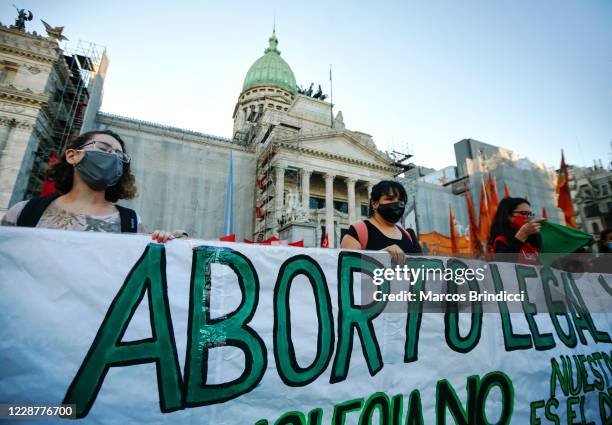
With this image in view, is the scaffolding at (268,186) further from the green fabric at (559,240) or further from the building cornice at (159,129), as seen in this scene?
the green fabric at (559,240)

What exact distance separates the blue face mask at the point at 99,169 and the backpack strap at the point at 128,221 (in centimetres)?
25

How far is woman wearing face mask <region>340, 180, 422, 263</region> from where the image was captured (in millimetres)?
2938

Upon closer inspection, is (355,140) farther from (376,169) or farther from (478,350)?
(478,350)

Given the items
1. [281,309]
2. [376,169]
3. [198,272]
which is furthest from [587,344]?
[376,169]

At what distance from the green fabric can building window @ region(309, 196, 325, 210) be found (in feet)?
84.3

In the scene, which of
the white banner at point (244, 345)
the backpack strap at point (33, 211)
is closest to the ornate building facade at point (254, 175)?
the white banner at point (244, 345)

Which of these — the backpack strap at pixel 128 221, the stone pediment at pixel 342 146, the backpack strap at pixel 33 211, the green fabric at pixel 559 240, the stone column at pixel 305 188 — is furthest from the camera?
the stone pediment at pixel 342 146

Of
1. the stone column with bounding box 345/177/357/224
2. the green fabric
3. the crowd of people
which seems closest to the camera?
the crowd of people

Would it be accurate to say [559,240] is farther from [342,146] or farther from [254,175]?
[342,146]

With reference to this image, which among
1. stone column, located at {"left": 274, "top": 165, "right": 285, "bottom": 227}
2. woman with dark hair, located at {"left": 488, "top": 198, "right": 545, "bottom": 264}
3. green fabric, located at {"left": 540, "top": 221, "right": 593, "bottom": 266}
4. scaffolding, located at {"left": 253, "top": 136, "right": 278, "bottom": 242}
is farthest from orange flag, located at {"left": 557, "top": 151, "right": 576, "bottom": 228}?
scaffolding, located at {"left": 253, "top": 136, "right": 278, "bottom": 242}

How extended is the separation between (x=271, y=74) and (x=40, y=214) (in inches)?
1857

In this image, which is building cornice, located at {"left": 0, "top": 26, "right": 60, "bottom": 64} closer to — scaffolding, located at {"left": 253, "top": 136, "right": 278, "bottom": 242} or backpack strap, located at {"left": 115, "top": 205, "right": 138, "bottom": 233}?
scaffolding, located at {"left": 253, "top": 136, "right": 278, "bottom": 242}

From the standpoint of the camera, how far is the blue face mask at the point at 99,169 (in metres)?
2.49

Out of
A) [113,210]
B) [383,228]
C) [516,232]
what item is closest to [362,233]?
[383,228]
